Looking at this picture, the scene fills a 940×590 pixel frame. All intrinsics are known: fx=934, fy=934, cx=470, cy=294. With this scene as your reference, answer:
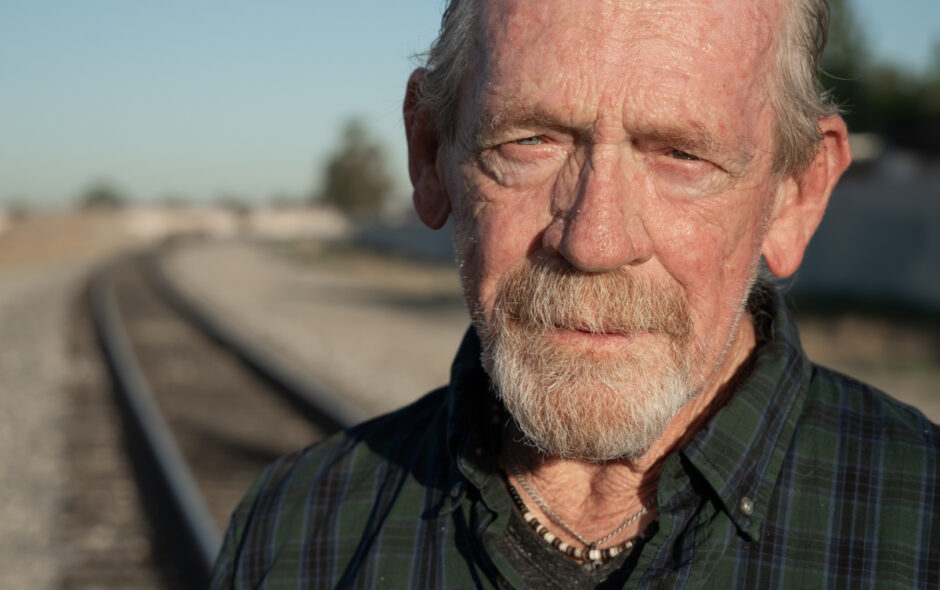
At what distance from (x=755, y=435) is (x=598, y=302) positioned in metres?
0.40

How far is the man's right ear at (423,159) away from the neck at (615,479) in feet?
1.84

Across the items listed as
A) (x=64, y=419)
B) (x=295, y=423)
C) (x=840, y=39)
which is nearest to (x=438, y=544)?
(x=295, y=423)

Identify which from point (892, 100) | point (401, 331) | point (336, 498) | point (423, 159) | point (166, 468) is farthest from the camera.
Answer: point (892, 100)

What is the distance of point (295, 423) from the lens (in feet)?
30.4

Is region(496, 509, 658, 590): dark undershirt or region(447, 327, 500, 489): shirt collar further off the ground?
region(447, 327, 500, 489): shirt collar

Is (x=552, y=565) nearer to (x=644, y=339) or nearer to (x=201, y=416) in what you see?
(x=644, y=339)

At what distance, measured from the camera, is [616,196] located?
66.5 inches

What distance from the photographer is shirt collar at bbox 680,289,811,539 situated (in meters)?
1.70

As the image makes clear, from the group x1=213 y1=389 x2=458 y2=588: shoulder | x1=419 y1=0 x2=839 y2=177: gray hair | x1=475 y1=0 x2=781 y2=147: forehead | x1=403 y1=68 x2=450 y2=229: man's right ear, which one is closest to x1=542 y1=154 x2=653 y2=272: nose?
x1=475 y1=0 x2=781 y2=147: forehead

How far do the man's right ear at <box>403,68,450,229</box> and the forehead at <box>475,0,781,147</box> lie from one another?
44 cm

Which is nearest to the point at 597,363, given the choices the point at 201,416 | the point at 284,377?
the point at 201,416

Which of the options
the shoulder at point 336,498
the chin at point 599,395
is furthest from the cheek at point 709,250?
the shoulder at point 336,498

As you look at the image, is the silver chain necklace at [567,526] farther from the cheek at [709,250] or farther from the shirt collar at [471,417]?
the cheek at [709,250]

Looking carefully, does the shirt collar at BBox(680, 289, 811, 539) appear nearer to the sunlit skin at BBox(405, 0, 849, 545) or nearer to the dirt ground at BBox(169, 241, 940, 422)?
the sunlit skin at BBox(405, 0, 849, 545)
